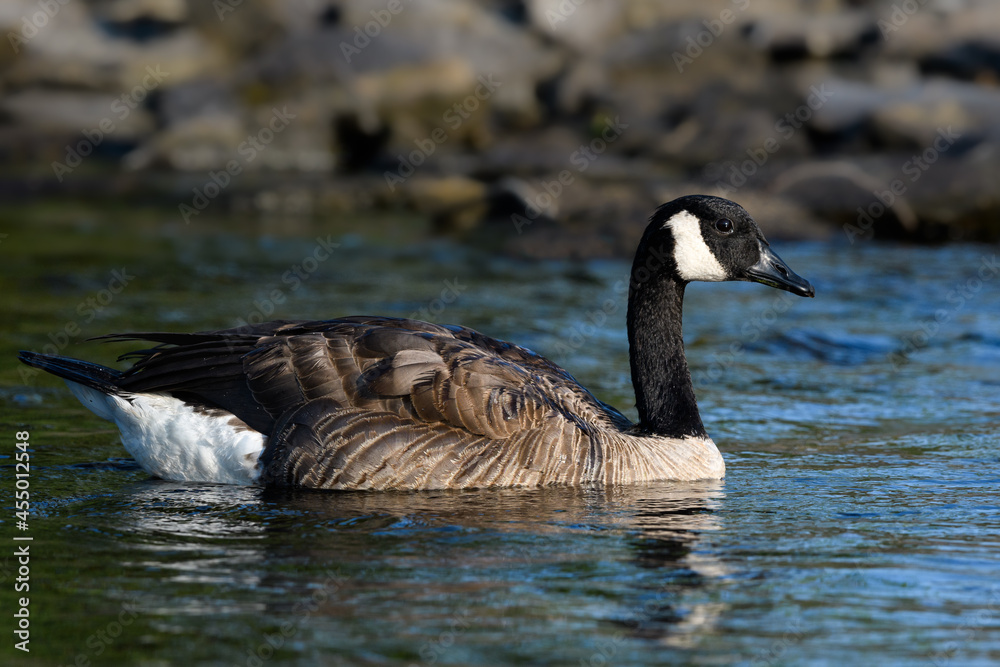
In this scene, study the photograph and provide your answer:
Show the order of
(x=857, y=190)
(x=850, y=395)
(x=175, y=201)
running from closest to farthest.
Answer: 1. (x=850, y=395)
2. (x=857, y=190)
3. (x=175, y=201)

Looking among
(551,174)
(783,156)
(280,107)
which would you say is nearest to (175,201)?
(280,107)

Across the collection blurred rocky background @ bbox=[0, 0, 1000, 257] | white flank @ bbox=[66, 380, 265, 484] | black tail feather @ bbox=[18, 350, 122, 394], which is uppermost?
blurred rocky background @ bbox=[0, 0, 1000, 257]

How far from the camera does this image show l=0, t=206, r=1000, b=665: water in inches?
238

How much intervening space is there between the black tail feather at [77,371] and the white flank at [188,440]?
0.35 feet

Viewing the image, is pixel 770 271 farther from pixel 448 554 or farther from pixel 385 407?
pixel 448 554

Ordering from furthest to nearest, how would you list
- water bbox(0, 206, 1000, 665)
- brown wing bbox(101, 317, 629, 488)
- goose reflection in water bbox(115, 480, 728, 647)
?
brown wing bbox(101, 317, 629, 488), goose reflection in water bbox(115, 480, 728, 647), water bbox(0, 206, 1000, 665)

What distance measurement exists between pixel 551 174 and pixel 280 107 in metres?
6.41

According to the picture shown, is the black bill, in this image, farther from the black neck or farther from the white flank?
the white flank

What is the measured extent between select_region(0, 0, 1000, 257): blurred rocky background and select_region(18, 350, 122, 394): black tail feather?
11.4 m

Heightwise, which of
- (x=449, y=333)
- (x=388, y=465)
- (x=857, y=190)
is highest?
(x=857, y=190)

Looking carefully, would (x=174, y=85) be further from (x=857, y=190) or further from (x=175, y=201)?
(x=857, y=190)

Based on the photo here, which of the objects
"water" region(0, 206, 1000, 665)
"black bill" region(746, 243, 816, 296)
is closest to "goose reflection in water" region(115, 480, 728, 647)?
"water" region(0, 206, 1000, 665)

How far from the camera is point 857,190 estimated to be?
21.2 m

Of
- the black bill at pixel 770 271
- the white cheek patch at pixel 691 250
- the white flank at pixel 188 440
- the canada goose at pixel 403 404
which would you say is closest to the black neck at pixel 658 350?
the canada goose at pixel 403 404
